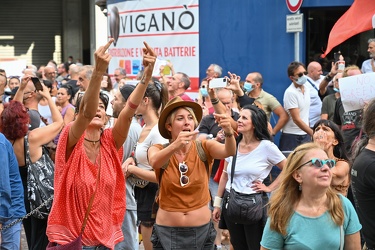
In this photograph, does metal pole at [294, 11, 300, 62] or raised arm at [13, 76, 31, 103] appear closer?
raised arm at [13, 76, 31, 103]

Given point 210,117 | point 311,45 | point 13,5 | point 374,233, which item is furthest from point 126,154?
point 13,5

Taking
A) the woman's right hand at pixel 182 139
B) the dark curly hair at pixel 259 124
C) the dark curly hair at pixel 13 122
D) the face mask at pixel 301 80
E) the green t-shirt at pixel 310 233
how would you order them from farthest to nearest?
the face mask at pixel 301 80, the dark curly hair at pixel 13 122, the dark curly hair at pixel 259 124, the woman's right hand at pixel 182 139, the green t-shirt at pixel 310 233

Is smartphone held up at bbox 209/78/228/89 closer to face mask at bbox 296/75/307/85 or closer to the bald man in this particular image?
face mask at bbox 296/75/307/85

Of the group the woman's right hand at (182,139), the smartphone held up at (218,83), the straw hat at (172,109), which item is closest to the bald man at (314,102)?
the smartphone held up at (218,83)

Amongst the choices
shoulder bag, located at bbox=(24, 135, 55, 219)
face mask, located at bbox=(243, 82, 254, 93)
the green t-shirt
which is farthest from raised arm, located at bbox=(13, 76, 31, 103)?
the green t-shirt

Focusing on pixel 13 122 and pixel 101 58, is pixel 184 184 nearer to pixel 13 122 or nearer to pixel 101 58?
pixel 101 58

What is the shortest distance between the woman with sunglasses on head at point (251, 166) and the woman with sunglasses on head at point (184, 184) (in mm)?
1083

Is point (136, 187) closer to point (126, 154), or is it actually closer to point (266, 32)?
point (126, 154)

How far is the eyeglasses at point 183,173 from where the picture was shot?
6367 mm

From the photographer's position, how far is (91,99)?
548cm

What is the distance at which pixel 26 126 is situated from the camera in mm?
7859

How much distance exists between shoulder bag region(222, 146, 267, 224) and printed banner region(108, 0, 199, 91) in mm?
5973

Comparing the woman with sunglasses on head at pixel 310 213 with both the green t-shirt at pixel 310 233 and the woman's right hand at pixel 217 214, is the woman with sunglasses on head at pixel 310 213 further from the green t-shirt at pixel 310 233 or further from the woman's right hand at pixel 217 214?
the woman's right hand at pixel 217 214

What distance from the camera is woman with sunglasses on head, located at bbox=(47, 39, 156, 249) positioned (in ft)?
19.0
